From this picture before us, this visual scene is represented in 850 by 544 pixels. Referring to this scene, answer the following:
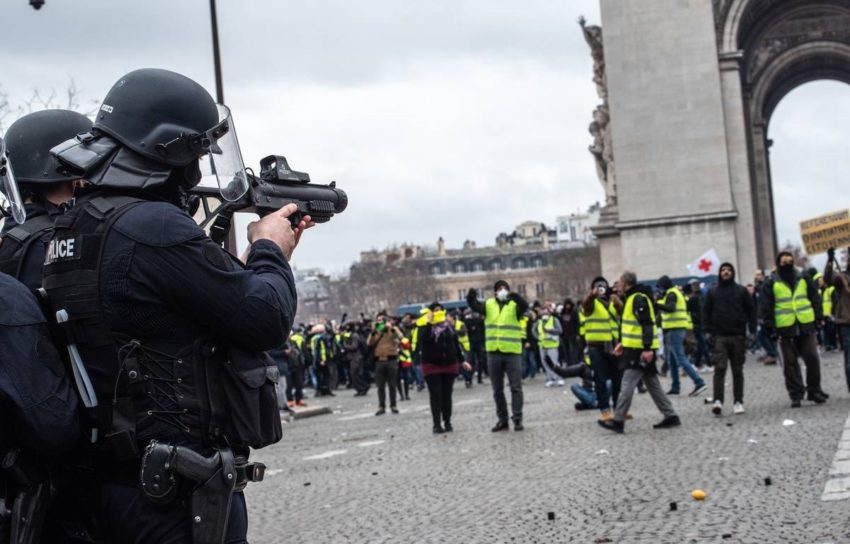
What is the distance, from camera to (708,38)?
1410 inches

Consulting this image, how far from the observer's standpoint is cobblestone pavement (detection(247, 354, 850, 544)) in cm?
790

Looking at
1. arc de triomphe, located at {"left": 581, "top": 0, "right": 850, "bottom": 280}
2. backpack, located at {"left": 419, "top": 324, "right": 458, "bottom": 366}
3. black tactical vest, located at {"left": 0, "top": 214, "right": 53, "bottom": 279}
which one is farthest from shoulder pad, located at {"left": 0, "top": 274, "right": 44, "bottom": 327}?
arc de triomphe, located at {"left": 581, "top": 0, "right": 850, "bottom": 280}

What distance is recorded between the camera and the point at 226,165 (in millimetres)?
3643

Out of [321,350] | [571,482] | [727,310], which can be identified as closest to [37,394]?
[571,482]

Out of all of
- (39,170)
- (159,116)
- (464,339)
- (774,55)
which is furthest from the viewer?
(774,55)

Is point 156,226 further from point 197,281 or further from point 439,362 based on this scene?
point 439,362

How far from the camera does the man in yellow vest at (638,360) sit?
1432 cm

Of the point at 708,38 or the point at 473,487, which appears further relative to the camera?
the point at 708,38

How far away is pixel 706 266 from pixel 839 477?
82.2ft

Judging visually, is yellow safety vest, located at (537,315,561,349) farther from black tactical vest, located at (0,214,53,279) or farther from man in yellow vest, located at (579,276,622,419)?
black tactical vest, located at (0,214,53,279)

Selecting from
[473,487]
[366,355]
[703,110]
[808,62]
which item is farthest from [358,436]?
[808,62]

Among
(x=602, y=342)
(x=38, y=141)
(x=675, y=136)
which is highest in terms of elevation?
(x=675, y=136)

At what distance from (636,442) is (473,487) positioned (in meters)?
3.09

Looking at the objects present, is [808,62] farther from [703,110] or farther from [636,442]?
[636,442]
